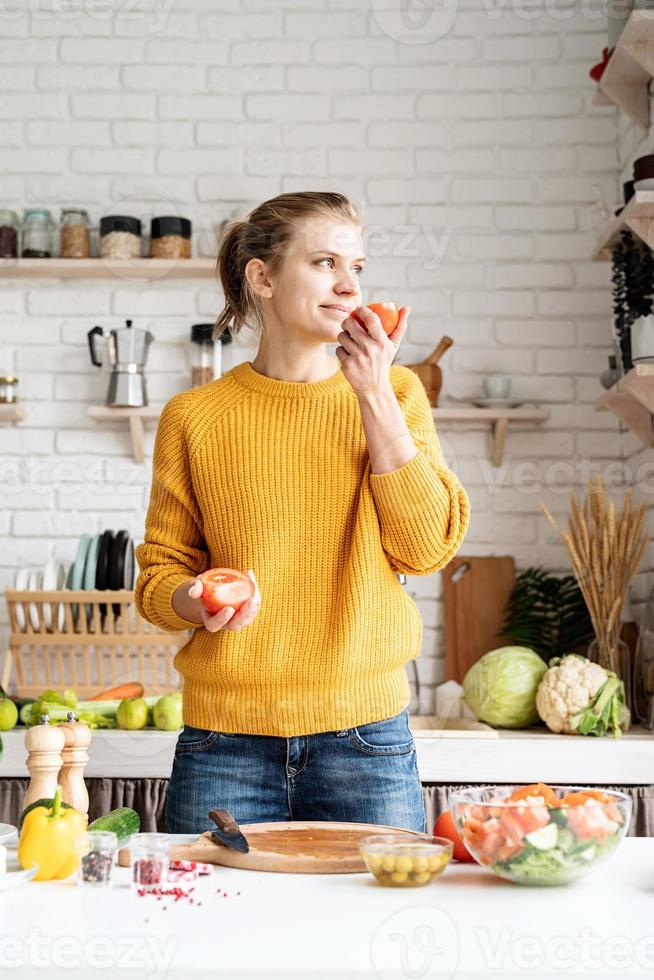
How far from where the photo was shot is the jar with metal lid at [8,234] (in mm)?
3133

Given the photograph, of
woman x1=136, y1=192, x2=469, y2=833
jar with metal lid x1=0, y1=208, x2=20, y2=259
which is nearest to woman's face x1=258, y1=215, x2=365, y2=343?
woman x1=136, y1=192, x2=469, y2=833

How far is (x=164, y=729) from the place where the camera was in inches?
96.7

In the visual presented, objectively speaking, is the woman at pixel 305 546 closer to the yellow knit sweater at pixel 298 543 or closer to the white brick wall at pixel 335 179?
the yellow knit sweater at pixel 298 543

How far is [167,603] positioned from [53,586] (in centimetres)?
153

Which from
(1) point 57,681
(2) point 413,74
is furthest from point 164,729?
(2) point 413,74

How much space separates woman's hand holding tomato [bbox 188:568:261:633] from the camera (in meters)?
1.24

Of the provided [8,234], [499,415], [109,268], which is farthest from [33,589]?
[499,415]

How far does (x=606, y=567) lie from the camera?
2.67m

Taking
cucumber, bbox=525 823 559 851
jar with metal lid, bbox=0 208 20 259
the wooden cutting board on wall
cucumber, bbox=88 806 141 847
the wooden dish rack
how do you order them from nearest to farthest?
1. cucumber, bbox=525 823 559 851
2. cucumber, bbox=88 806 141 847
3. the wooden dish rack
4. the wooden cutting board on wall
5. jar with metal lid, bbox=0 208 20 259

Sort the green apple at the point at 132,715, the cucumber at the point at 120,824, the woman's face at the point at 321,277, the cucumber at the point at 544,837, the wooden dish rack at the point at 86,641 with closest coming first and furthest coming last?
the cucumber at the point at 544,837
the cucumber at the point at 120,824
the woman's face at the point at 321,277
the green apple at the point at 132,715
the wooden dish rack at the point at 86,641

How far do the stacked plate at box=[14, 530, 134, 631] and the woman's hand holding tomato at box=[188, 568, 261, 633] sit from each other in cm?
168

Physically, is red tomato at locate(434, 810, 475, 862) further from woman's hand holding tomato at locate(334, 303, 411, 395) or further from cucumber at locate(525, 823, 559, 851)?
woman's hand holding tomato at locate(334, 303, 411, 395)

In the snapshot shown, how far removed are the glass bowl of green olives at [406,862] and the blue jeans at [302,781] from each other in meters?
0.36

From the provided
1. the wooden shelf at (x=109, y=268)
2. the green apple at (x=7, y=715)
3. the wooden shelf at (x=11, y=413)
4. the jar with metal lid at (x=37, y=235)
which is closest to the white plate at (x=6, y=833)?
the green apple at (x=7, y=715)
